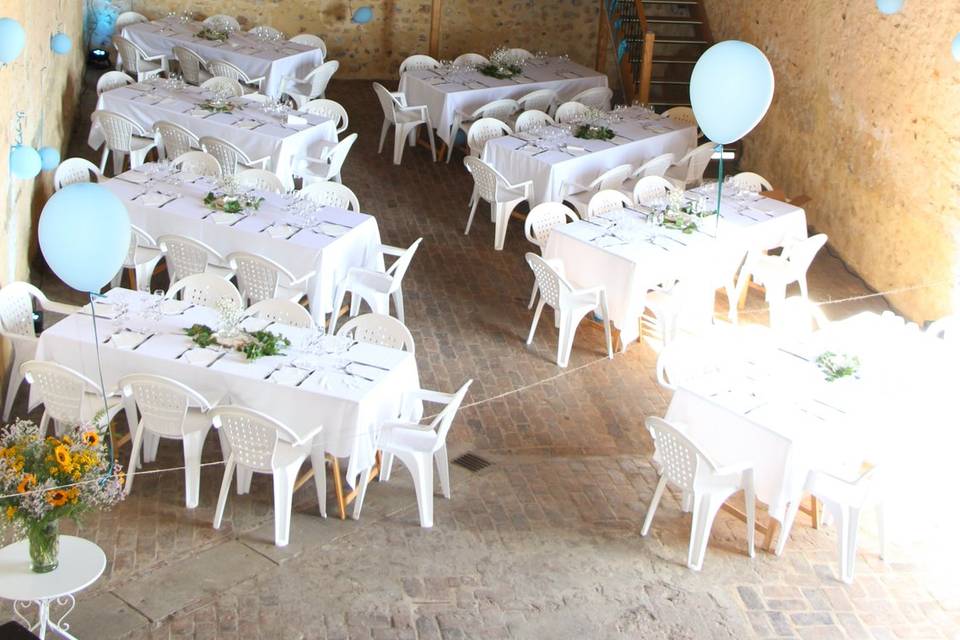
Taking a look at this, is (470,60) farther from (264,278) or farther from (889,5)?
(264,278)

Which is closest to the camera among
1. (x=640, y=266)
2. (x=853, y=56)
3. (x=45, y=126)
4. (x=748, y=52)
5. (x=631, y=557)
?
(x=631, y=557)

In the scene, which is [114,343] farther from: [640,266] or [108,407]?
[640,266]

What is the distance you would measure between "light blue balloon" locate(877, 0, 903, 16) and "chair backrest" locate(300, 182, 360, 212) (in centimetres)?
455

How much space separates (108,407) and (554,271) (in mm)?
3163

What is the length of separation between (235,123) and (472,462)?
4.59 meters

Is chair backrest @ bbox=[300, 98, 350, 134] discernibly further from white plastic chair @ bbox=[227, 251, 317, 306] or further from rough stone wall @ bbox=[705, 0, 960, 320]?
rough stone wall @ bbox=[705, 0, 960, 320]

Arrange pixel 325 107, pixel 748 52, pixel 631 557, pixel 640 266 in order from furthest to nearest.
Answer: pixel 325 107
pixel 640 266
pixel 748 52
pixel 631 557

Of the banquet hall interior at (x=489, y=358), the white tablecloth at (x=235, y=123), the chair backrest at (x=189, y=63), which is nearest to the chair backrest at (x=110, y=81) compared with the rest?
the banquet hall interior at (x=489, y=358)

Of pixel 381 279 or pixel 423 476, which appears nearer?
pixel 423 476

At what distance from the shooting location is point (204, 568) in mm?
5715

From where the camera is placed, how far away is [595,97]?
12.4 metres

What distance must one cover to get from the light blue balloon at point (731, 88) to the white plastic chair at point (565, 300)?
1.40m

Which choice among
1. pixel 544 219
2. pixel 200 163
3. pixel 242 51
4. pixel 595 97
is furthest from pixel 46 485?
pixel 595 97

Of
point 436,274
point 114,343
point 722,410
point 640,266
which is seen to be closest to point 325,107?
point 436,274
